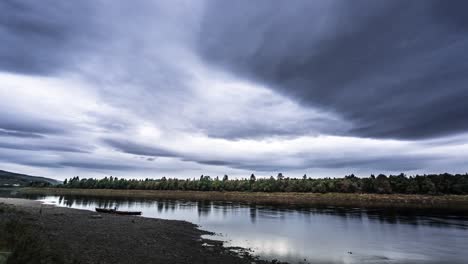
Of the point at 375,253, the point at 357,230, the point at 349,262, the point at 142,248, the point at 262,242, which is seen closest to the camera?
the point at 142,248

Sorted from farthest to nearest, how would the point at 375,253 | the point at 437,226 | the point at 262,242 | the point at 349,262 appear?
the point at 437,226, the point at 262,242, the point at 375,253, the point at 349,262

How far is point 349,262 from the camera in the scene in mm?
37750

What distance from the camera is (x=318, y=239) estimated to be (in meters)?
54.9

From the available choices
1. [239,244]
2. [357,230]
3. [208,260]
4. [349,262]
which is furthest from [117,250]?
[357,230]

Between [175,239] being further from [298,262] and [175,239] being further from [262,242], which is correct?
[298,262]

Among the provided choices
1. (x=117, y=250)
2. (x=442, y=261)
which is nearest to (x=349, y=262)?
(x=442, y=261)

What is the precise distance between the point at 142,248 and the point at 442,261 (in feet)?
137

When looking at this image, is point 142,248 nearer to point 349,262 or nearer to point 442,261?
point 349,262

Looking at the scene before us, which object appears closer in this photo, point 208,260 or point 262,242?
point 208,260

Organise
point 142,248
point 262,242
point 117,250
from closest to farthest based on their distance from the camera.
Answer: point 117,250 → point 142,248 → point 262,242

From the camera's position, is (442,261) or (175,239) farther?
(175,239)

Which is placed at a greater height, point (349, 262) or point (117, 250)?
point (117, 250)

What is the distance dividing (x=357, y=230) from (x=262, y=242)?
1243 inches

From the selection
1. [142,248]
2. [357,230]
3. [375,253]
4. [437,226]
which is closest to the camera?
[142,248]
